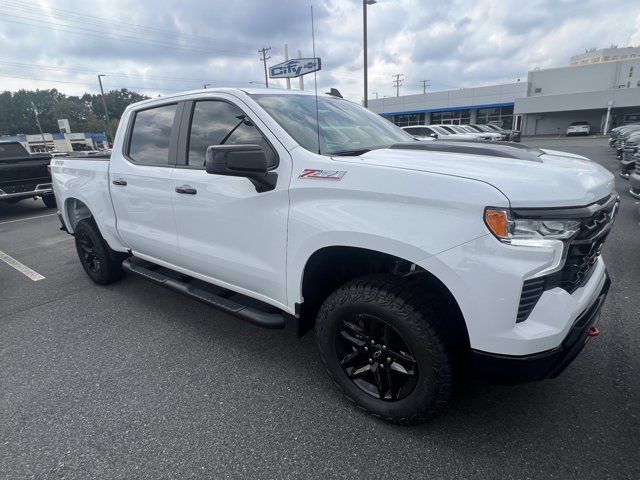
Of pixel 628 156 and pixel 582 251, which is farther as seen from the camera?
pixel 628 156

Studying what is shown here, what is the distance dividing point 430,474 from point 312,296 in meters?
1.12

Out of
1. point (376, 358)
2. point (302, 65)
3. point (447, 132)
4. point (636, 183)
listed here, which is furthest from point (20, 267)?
point (447, 132)

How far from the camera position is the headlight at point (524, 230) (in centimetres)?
163

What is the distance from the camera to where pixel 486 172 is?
5.87ft

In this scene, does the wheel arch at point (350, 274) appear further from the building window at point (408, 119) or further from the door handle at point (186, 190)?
the building window at point (408, 119)

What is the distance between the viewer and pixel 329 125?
2766 mm

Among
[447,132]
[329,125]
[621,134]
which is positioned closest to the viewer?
[329,125]

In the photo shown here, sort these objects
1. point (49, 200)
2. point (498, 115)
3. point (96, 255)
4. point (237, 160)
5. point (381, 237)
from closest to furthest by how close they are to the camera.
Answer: point (381, 237), point (237, 160), point (96, 255), point (49, 200), point (498, 115)

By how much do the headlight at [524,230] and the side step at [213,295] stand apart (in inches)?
56.4

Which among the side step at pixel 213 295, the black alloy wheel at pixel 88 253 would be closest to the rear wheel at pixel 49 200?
the black alloy wheel at pixel 88 253

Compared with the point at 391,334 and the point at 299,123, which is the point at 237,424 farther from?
the point at 299,123

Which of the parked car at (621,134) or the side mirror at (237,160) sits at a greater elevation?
the side mirror at (237,160)

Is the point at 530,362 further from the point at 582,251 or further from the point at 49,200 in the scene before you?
the point at 49,200

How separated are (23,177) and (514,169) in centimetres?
1052
